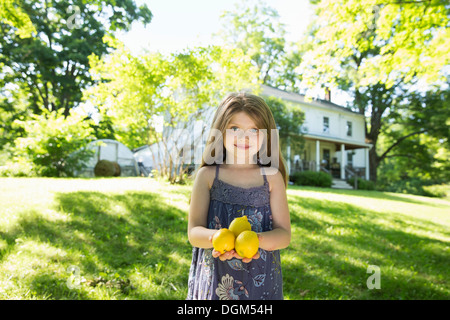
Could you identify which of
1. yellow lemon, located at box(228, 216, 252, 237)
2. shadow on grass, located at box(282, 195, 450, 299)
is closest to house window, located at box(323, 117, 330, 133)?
shadow on grass, located at box(282, 195, 450, 299)

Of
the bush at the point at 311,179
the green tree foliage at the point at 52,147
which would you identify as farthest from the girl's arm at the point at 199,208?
the bush at the point at 311,179

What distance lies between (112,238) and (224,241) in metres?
3.95

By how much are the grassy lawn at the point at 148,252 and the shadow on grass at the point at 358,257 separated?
2 centimetres

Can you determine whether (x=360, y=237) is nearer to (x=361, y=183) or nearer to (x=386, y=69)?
(x=386, y=69)

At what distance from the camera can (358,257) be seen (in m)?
5.01

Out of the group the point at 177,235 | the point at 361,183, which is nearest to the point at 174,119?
the point at 177,235

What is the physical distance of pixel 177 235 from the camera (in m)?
5.05

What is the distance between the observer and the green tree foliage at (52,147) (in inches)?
499

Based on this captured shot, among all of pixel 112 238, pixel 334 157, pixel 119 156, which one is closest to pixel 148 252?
pixel 112 238

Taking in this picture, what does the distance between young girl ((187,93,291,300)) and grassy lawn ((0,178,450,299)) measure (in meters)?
2.03

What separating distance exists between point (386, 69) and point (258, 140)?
22.8 ft

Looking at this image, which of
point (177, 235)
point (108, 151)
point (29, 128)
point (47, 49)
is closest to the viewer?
point (177, 235)

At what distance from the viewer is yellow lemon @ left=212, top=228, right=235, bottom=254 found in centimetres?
118

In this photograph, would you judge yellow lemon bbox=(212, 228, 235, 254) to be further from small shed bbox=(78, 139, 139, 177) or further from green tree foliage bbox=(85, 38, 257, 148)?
small shed bbox=(78, 139, 139, 177)
